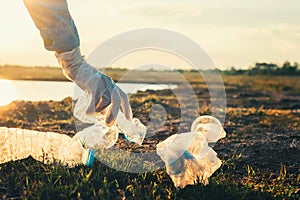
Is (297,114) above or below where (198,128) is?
below

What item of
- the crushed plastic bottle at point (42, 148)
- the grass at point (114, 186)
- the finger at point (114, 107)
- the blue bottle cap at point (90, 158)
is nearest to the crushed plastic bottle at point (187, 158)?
the grass at point (114, 186)

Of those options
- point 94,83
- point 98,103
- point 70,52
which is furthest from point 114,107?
point 70,52

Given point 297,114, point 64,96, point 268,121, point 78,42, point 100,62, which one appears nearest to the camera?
point 78,42

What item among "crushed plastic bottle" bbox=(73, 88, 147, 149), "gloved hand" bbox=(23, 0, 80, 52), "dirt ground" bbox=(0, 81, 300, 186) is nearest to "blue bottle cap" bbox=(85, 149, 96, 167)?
"crushed plastic bottle" bbox=(73, 88, 147, 149)

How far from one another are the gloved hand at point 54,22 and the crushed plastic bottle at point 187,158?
1016 mm

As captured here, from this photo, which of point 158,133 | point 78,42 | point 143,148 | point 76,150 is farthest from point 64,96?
point 78,42

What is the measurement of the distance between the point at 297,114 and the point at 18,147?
6.02 meters

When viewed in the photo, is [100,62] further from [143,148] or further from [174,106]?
[174,106]

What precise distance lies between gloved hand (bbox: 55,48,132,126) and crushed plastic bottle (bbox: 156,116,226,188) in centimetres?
47

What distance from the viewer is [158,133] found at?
632 cm

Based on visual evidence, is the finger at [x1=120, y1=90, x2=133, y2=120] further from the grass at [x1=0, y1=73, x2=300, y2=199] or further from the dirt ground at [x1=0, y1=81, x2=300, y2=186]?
the dirt ground at [x1=0, y1=81, x2=300, y2=186]

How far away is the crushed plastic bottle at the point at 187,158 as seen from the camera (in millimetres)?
3518

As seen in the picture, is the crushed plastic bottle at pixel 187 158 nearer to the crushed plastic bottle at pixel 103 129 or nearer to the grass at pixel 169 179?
the grass at pixel 169 179

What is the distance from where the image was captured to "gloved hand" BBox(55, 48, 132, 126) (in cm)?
344
